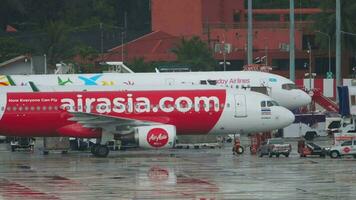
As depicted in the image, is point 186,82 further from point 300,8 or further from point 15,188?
point 300,8

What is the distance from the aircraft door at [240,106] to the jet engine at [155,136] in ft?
10.3

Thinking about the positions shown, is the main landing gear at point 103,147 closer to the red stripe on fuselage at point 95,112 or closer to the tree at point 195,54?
the red stripe on fuselage at point 95,112

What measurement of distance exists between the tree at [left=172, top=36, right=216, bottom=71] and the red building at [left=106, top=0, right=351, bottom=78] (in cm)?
122

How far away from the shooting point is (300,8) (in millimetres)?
151750

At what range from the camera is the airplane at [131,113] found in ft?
190

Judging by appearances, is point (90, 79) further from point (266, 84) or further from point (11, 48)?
point (11, 48)

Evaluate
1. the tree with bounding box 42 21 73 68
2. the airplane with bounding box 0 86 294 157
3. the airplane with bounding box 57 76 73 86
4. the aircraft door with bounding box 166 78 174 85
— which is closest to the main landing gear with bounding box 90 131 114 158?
the airplane with bounding box 0 86 294 157

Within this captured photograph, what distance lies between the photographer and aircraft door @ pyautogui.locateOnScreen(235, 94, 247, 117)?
58.0 meters

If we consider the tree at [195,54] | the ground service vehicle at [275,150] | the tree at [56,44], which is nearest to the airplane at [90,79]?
the ground service vehicle at [275,150]

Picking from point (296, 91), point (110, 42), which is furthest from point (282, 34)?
point (296, 91)

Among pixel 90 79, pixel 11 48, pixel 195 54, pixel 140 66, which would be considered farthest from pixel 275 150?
pixel 195 54

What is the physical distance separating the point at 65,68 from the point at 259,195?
161 ft

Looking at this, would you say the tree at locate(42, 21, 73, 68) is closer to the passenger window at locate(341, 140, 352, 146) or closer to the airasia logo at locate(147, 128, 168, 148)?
the airasia logo at locate(147, 128, 168, 148)

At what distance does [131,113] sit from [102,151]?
2.19 meters
